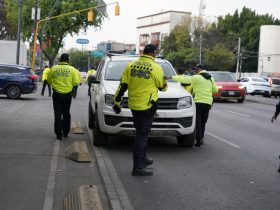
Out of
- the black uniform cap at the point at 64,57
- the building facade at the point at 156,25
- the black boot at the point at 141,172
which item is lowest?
the black boot at the point at 141,172

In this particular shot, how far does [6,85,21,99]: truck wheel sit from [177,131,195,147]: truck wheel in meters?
15.0

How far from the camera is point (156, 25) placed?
12862 centimetres

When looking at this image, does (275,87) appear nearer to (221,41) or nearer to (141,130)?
(141,130)

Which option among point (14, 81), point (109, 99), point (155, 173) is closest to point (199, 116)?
point (109, 99)

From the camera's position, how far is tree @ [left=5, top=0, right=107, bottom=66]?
191ft

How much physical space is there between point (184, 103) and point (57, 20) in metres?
50.0

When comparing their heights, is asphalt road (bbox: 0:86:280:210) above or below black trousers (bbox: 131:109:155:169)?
below

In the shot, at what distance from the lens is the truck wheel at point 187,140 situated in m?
10.6

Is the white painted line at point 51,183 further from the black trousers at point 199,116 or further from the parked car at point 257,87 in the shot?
the parked car at point 257,87

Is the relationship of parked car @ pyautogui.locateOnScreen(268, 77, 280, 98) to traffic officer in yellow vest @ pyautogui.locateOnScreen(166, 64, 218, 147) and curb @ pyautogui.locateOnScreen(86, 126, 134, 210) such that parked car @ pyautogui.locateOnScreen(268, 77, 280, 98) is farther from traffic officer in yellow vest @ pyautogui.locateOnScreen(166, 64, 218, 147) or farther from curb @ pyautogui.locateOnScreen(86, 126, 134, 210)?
curb @ pyautogui.locateOnScreen(86, 126, 134, 210)

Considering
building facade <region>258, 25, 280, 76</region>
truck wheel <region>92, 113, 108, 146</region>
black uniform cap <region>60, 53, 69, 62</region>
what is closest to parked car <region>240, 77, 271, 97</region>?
black uniform cap <region>60, 53, 69, 62</region>

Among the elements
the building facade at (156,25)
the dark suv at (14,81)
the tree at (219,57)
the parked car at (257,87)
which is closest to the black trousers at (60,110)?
the dark suv at (14,81)

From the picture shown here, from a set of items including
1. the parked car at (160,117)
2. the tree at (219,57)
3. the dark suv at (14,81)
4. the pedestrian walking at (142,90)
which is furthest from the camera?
the tree at (219,57)

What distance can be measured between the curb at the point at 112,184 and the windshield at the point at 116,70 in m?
2.15
